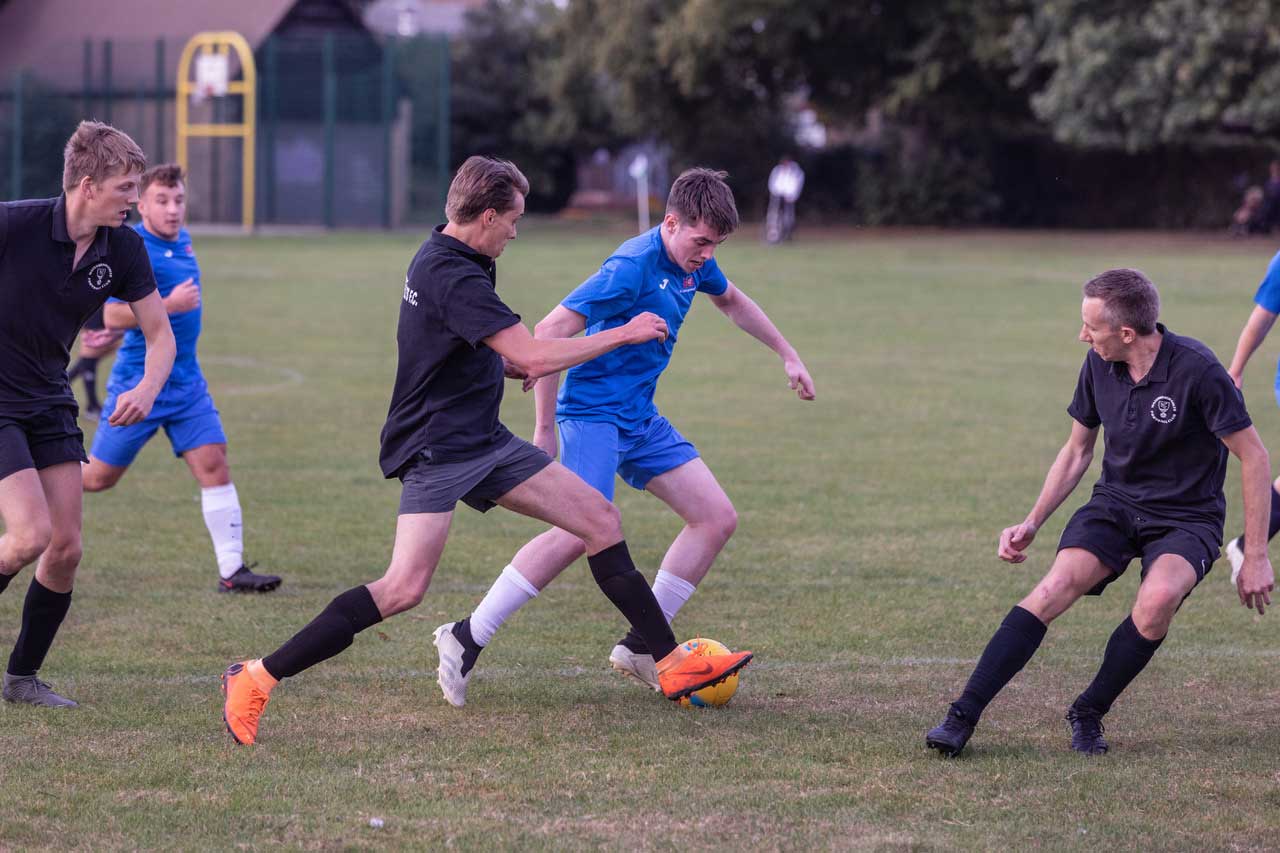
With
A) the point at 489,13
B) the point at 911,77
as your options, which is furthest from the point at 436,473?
the point at 489,13

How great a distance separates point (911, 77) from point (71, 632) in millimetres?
37247

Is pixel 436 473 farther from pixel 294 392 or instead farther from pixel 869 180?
pixel 869 180

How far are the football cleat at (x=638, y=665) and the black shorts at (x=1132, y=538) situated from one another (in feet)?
5.28

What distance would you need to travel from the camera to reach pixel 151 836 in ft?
14.2

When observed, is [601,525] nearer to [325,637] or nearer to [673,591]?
[673,591]

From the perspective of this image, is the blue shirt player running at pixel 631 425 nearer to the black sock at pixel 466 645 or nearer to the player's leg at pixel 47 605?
the black sock at pixel 466 645

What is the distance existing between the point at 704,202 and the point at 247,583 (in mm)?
3173

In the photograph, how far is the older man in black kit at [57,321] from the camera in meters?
5.17

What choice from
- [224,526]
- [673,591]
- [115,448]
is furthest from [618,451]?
[115,448]

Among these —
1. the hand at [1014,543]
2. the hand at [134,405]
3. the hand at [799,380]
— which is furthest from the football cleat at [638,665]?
the hand at [134,405]

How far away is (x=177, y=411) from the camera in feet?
24.4

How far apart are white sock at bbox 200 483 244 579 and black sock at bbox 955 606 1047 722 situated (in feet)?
12.6

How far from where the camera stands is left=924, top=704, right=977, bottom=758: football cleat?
5039mm

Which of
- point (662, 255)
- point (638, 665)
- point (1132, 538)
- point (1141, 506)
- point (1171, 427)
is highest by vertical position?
point (662, 255)
